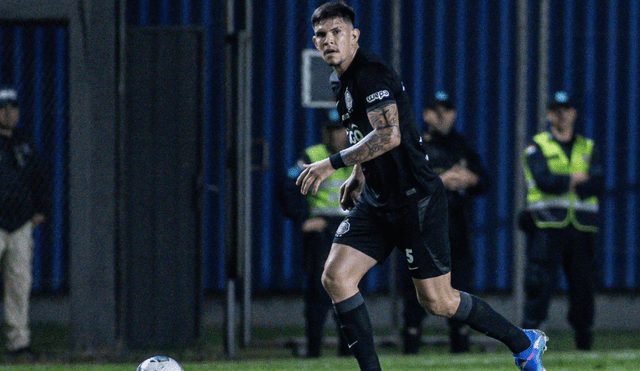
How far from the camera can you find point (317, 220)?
7.31m

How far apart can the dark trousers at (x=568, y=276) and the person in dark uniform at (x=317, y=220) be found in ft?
5.12

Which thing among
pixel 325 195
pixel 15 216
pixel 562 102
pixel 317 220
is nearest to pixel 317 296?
pixel 317 220

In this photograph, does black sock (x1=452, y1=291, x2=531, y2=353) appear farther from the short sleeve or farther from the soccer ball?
the soccer ball

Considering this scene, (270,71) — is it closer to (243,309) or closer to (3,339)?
(243,309)

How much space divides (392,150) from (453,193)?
2957 mm

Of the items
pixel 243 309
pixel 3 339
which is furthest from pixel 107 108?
pixel 3 339

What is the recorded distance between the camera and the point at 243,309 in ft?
25.1

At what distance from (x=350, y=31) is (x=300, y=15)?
5.01 m

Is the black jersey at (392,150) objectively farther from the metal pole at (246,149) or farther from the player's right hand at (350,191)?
the metal pole at (246,149)

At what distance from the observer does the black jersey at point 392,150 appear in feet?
14.5

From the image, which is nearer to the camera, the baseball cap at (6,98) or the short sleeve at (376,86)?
the short sleeve at (376,86)

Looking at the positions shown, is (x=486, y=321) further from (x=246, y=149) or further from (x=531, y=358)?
(x=246, y=149)

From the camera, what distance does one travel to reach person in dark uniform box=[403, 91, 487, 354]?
730cm

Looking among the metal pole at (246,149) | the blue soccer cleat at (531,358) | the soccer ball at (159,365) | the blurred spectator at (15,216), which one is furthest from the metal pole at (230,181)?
the blue soccer cleat at (531,358)
